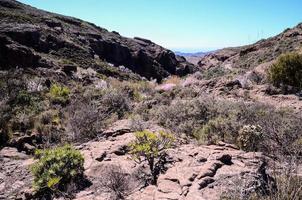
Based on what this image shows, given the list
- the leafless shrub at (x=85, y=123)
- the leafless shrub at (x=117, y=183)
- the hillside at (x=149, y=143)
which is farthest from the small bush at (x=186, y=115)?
the leafless shrub at (x=117, y=183)

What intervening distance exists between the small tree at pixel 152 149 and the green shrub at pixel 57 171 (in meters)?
1.06

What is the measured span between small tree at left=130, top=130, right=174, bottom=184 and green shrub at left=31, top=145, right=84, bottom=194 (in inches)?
41.9

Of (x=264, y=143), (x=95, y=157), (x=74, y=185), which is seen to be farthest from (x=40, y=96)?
(x=264, y=143)

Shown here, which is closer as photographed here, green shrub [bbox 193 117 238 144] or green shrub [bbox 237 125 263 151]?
green shrub [bbox 237 125 263 151]

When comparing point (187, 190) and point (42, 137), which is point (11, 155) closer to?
point (42, 137)

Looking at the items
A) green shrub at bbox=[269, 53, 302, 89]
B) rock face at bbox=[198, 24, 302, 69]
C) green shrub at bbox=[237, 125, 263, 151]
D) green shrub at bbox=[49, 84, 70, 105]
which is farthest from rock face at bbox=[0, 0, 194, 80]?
green shrub at bbox=[237, 125, 263, 151]

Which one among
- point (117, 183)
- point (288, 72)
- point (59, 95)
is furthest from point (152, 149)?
point (288, 72)

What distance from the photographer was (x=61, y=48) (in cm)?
3600

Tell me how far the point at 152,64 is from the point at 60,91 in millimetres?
47625

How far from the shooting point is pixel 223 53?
6431 cm

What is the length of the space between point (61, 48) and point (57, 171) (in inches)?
1272

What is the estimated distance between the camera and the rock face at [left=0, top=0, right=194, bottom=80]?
2304 centimetres

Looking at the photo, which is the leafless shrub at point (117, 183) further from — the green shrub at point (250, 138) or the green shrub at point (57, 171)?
the green shrub at point (250, 138)

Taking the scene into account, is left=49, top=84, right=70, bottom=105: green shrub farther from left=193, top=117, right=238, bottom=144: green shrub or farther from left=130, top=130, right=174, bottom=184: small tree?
left=130, top=130, right=174, bottom=184: small tree
